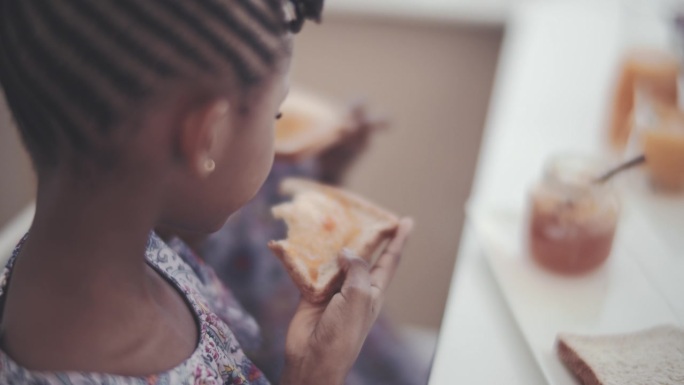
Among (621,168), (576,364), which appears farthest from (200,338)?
(621,168)

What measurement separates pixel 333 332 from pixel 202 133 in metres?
0.23

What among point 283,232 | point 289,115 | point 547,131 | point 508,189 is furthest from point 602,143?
point 283,232

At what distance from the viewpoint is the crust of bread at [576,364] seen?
666 millimetres

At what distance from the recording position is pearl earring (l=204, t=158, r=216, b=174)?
0.47 metres

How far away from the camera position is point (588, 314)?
2.52 feet

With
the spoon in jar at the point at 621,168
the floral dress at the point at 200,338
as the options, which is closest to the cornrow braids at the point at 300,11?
the floral dress at the point at 200,338

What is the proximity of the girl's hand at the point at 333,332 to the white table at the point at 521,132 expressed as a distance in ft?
0.45

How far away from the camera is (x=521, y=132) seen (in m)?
1.14

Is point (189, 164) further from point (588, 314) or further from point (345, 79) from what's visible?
point (345, 79)

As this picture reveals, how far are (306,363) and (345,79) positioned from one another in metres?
1.19

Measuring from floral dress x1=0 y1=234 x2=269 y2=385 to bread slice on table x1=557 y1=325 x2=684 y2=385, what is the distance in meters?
0.31

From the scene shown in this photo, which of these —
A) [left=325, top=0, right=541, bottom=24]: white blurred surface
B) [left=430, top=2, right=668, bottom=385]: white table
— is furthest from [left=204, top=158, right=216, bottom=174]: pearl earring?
[left=325, top=0, right=541, bottom=24]: white blurred surface

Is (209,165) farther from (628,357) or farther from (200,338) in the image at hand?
(628,357)

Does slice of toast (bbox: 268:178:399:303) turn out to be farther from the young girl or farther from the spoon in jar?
the spoon in jar
